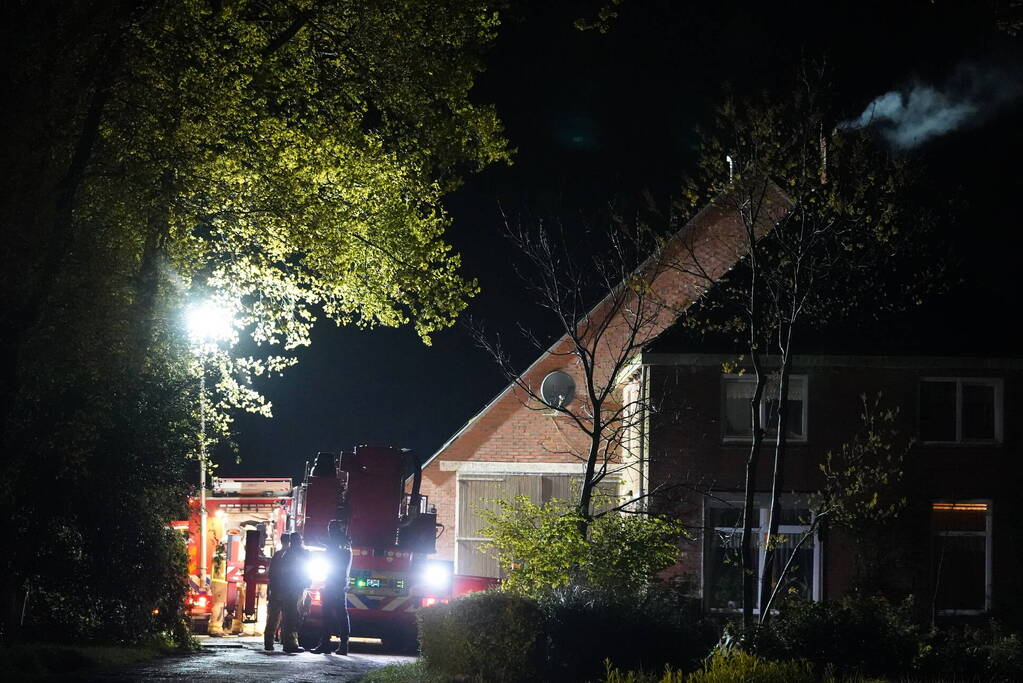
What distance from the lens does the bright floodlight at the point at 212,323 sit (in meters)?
21.9

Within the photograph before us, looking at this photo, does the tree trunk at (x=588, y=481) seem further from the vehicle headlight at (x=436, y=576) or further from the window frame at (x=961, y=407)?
the window frame at (x=961, y=407)

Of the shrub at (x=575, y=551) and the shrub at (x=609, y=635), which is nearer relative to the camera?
the shrub at (x=609, y=635)

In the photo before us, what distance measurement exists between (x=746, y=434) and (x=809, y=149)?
8.79 m

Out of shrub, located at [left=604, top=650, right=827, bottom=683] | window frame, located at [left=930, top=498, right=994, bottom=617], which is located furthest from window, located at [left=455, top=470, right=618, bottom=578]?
shrub, located at [left=604, top=650, right=827, bottom=683]

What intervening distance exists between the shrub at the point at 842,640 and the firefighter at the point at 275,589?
7917 mm

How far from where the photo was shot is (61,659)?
53.5ft

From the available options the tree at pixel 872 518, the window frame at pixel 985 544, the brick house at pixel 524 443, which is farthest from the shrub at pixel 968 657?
the brick house at pixel 524 443

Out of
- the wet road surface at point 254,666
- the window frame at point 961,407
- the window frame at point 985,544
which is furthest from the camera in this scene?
the window frame at point 961,407

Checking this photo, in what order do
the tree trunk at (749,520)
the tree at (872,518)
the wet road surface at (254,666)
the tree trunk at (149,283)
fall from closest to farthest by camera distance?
the wet road surface at (254,666)
the tree trunk at (149,283)
the tree trunk at (749,520)
the tree at (872,518)

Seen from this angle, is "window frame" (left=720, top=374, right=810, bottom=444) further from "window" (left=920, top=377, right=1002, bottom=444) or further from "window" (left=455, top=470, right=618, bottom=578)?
"window" (left=455, top=470, right=618, bottom=578)

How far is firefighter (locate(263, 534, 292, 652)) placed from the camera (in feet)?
68.4

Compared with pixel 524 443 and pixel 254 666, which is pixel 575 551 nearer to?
pixel 254 666

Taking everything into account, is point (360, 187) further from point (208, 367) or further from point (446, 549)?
point (446, 549)

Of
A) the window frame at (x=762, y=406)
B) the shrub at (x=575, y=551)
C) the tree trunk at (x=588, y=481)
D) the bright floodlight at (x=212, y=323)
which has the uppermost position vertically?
the bright floodlight at (x=212, y=323)
